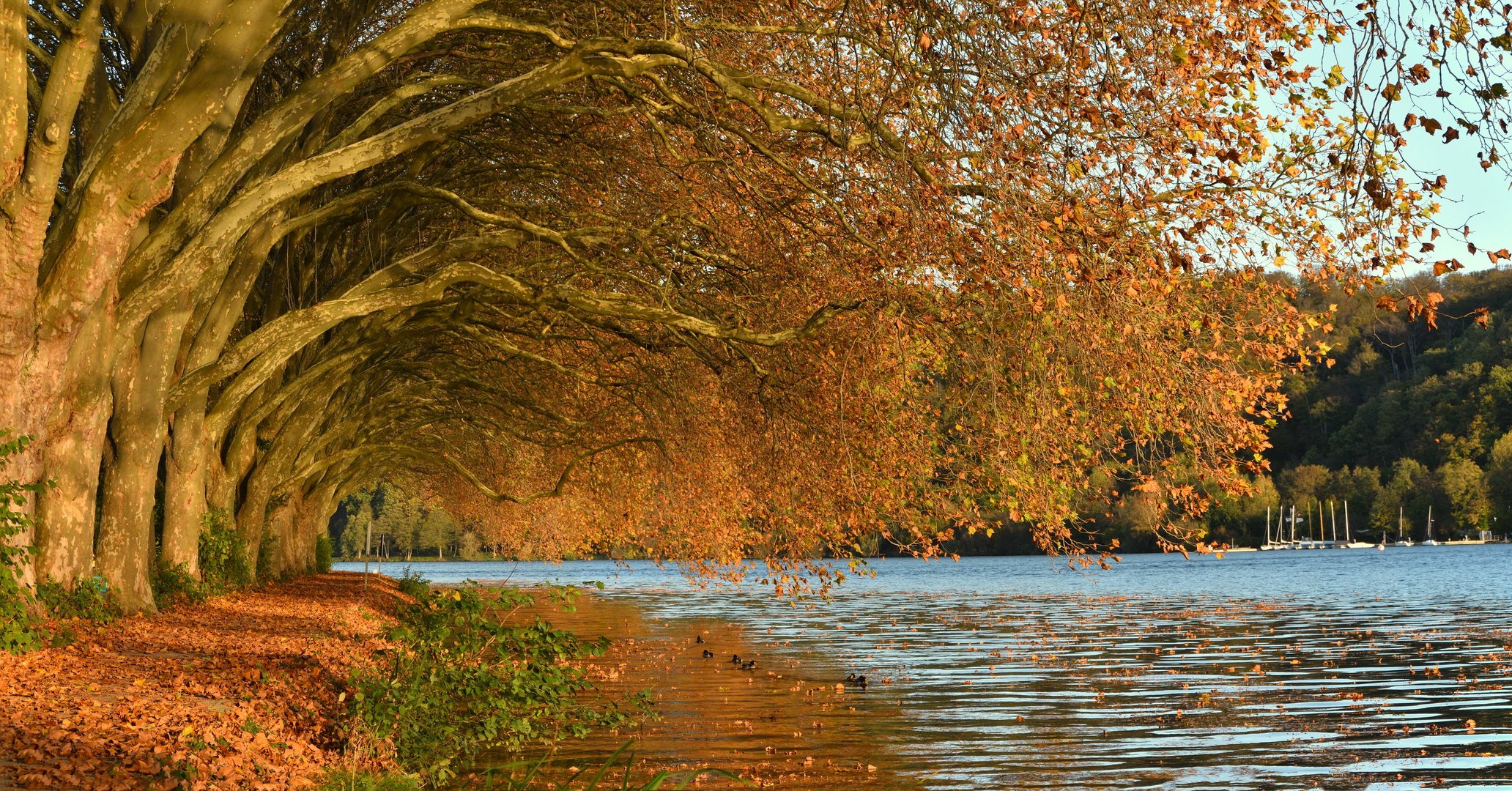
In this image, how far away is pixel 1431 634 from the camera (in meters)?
30.9

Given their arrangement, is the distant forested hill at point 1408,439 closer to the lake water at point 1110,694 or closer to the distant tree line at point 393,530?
the distant tree line at point 393,530

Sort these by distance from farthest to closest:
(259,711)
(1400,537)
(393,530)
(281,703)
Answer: (393,530), (1400,537), (281,703), (259,711)

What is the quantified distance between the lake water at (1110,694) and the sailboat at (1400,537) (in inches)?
3437

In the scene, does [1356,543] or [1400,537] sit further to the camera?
[1356,543]

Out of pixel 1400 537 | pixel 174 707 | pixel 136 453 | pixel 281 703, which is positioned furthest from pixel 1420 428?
pixel 174 707

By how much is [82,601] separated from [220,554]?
25.1ft

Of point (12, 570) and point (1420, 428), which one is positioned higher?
point (1420, 428)

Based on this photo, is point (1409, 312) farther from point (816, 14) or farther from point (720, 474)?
point (720, 474)

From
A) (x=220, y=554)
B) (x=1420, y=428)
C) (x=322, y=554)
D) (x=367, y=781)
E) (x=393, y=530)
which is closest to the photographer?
(x=367, y=781)

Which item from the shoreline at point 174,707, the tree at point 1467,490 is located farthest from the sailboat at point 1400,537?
the shoreline at point 174,707

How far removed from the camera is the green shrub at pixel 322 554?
46.1 metres

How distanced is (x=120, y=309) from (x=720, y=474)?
10824mm

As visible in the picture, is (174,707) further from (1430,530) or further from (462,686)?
(1430,530)

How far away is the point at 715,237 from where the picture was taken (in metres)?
18.3
